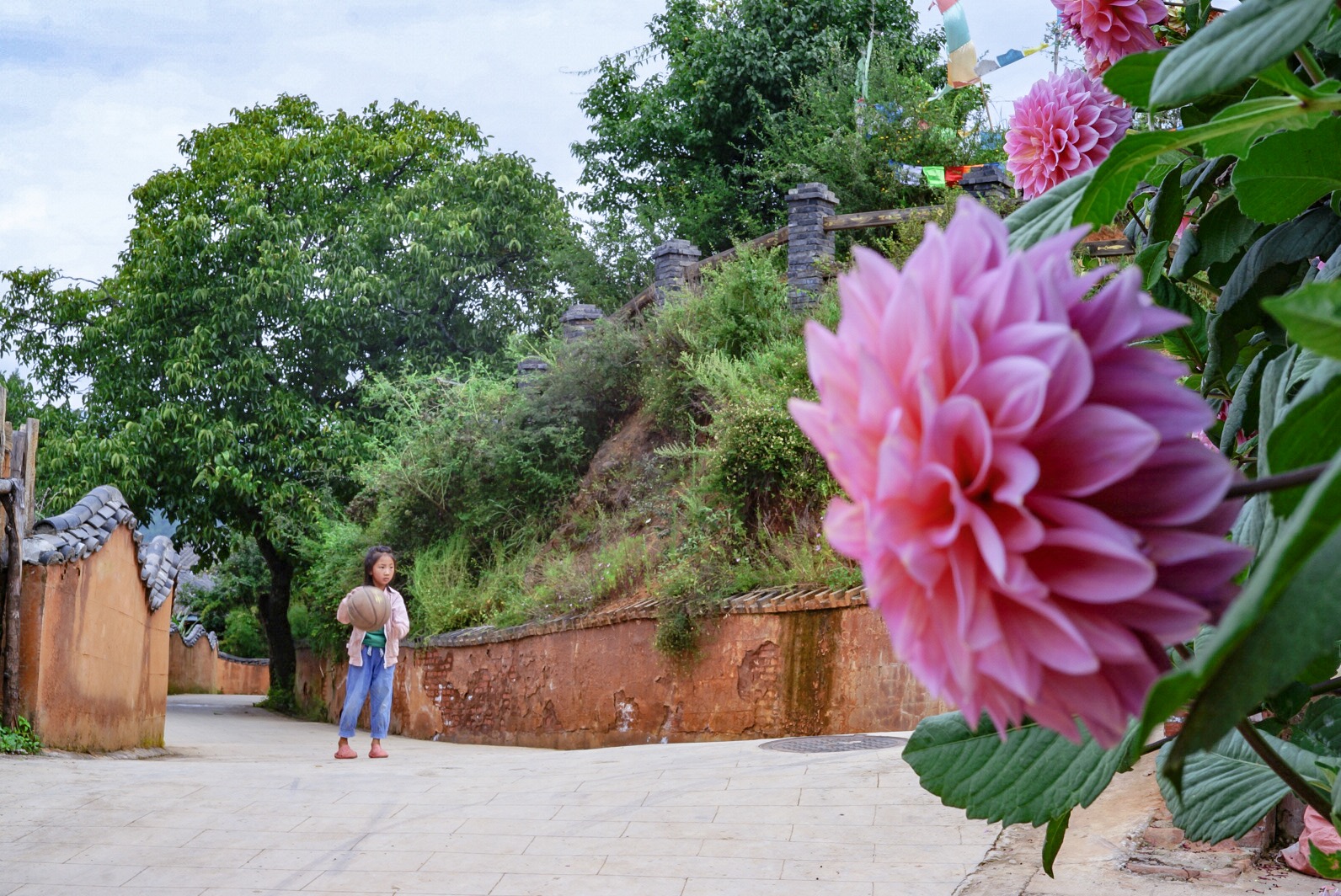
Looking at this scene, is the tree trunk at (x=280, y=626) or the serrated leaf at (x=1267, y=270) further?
the tree trunk at (x=280, y=626)

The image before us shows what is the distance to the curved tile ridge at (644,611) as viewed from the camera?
7.96 meters

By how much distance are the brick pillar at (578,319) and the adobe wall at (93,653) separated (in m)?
7.62

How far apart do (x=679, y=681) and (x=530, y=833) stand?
4.00m

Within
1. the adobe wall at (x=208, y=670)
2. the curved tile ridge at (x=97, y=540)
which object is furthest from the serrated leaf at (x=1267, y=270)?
the adobe wall at (x=208, y=670)

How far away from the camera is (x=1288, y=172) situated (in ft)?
3.08

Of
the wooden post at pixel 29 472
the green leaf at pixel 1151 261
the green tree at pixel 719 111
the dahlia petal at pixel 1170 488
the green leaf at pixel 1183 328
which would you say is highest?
the green tree at pixel 719 111

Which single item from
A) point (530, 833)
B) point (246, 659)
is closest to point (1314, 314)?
point (530, 833)

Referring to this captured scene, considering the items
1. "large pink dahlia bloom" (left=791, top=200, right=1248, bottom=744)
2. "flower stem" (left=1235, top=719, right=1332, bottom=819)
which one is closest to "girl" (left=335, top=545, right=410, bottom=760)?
"flower stem" (left=1235, top=719, right=1332, bottom=819)

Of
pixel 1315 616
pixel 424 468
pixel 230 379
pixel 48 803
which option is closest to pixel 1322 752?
pixel 1315 616

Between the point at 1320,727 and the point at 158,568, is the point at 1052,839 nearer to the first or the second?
the point at 1320,727

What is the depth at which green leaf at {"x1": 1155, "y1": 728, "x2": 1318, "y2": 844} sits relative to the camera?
1076 mm

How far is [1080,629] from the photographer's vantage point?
1.42ft

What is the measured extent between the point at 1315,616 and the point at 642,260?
18.1 m

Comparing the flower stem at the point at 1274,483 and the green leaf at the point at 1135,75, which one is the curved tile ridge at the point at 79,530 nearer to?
the green leaf at the point at 1135,75
